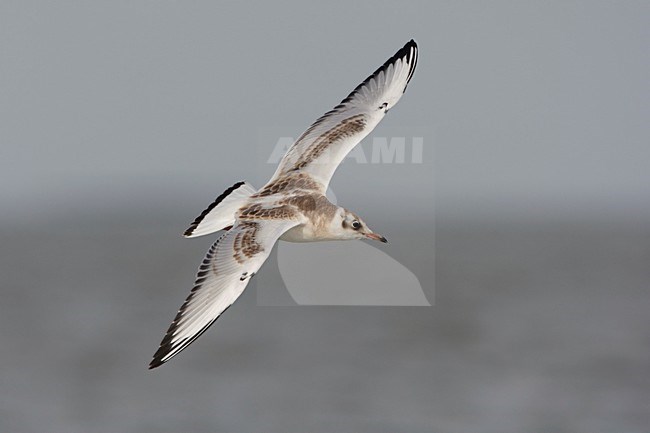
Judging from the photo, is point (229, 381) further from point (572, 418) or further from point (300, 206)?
point (300, 206)

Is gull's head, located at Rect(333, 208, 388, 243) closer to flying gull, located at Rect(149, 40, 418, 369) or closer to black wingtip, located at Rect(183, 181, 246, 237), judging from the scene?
flying gull, located at Rect(149, 40, 418, 369)

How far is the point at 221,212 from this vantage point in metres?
10.7

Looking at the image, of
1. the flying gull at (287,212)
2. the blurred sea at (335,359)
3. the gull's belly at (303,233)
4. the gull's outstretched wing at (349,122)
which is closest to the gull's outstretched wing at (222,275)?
the flying gull at (287,212)

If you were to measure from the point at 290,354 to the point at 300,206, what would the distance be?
104 feet

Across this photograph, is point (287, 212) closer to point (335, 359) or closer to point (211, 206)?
point (211, 206)

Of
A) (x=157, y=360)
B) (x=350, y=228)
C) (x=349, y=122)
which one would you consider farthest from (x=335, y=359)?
(x=157, y=360)

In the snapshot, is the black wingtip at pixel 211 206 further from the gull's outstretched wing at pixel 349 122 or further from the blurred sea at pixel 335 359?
the blurred sea at pixel 335 359

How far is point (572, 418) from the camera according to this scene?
1334 inches

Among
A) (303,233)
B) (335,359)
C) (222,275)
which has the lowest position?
(335,359)

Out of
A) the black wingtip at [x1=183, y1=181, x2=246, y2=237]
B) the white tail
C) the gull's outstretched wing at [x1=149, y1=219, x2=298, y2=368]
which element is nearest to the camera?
the gull's outstretched wing at [x1=149, y1=219, x2=298, y2=368]

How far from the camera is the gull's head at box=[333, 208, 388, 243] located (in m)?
10.7

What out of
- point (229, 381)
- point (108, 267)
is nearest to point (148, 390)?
point (229, 381)

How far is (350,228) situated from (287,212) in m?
0.62

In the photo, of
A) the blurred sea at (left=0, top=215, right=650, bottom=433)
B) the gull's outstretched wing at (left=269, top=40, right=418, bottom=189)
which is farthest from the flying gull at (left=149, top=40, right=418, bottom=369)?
the blurred sea at (left=0, top=215, right=650, bottom=433)
